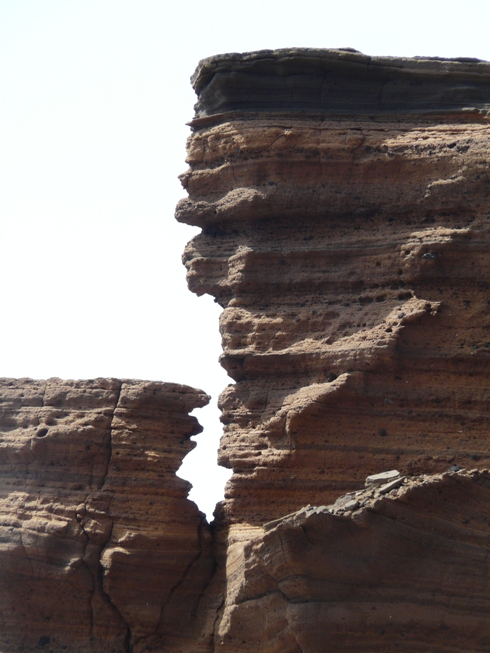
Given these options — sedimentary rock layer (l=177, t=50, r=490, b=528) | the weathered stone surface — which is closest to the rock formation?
sedimentary rock layer (l=177, t=50, r=490, b=528)

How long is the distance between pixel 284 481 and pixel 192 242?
3241mm

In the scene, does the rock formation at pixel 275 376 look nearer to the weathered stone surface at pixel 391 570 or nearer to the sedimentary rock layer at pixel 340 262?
the sedimentary rock layer at pixel 340 262

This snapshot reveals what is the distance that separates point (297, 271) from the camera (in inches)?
559

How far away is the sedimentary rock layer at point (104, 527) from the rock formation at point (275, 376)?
0.07 feet

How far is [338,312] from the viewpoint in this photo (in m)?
13.9

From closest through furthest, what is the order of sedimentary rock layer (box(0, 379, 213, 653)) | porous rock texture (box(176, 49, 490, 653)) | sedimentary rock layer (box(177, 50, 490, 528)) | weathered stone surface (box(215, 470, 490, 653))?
weathered stone surface (box(215, 470, 490, 653))
porous rock texture (box(176, 49, 490, 653))
sedimentary rock layer (box(177, 50, 490, 528))
sedimentary rock layer (box(0, 379, 213, 653))

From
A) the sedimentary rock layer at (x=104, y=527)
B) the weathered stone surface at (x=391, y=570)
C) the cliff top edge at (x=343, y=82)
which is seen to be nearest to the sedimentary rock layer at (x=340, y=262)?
the cliff top edge at (x=343, y=82)

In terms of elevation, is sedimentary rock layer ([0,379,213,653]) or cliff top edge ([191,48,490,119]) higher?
cliff top edge ([191,48,490,119])

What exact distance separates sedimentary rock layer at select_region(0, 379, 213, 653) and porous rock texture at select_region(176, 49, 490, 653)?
49 cm

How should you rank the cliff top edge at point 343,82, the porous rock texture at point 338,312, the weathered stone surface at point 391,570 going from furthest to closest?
the cliff top edge at point 343,82 → the porous rock texture at point 338,312 → the weathered stone surface at point 391,570

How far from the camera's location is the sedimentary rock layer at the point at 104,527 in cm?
1359

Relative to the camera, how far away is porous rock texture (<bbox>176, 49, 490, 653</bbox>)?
38.6ft

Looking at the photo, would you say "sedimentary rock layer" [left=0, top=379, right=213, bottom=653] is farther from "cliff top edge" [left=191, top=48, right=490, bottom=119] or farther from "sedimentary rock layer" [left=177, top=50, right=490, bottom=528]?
"cliff top edge" [left=191, top=48, right=490, bottom=119]

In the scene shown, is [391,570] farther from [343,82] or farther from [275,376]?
[343,82]
